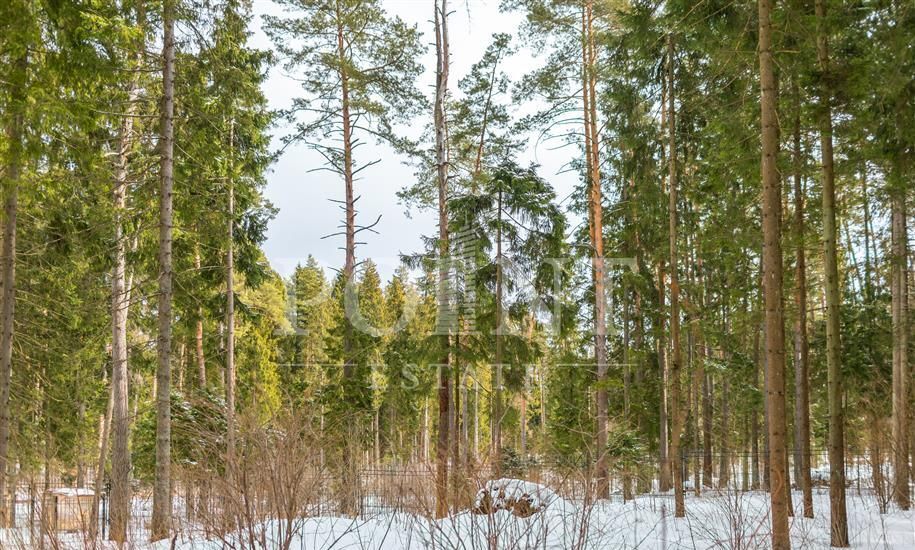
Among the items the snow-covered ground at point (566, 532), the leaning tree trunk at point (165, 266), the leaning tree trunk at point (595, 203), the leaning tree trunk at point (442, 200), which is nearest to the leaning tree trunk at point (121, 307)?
the leaning tree trunk at point (165, 266)

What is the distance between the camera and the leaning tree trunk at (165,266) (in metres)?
9.26

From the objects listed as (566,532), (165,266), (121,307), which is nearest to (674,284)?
(566,532)

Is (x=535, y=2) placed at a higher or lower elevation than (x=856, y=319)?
higher

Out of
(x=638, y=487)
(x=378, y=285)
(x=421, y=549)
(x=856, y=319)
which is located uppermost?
(x=378, y=285)

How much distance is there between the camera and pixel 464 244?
1305 centimetres

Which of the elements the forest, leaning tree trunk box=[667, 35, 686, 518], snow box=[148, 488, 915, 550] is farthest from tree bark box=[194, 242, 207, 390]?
leaning tree trunk box=[667, 35, 686, 518]

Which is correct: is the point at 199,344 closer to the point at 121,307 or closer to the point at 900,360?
the point at 121,307

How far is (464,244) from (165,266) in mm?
5548

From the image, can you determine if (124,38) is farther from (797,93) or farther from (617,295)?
(617,295)

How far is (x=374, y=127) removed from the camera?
15.2 meters

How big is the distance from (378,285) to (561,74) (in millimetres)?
20279

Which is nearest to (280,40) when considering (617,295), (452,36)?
(452,36)

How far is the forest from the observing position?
240 inches

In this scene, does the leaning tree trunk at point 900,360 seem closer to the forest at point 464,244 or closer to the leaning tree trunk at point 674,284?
the forest at point 464,244
